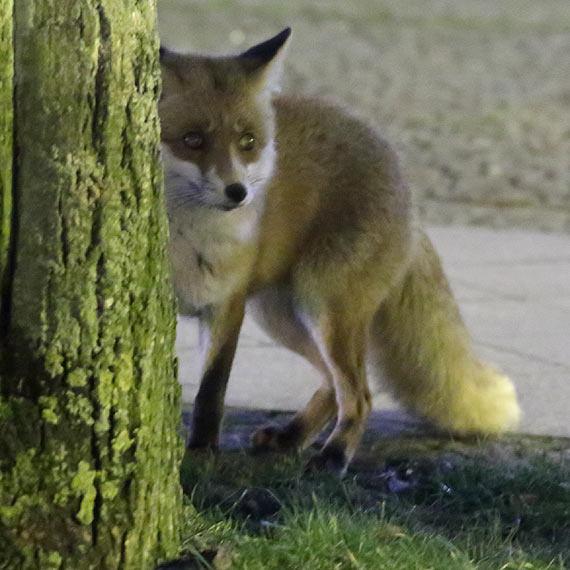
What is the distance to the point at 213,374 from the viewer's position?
176 inches

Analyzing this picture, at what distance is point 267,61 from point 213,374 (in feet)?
4.05

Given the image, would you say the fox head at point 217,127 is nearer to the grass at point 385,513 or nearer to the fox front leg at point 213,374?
the fox front leg at point 213,374

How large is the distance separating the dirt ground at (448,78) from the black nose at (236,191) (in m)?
1.35

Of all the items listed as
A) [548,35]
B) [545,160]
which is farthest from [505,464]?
[548,35]

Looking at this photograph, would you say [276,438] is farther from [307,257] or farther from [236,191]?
[236,191]

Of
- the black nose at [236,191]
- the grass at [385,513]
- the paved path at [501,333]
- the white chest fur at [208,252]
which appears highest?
the black nose at [236,191]

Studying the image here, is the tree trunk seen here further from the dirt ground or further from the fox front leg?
the dirt ground

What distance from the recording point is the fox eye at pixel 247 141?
13.9 ft

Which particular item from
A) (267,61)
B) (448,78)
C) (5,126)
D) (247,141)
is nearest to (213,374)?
(247,141)

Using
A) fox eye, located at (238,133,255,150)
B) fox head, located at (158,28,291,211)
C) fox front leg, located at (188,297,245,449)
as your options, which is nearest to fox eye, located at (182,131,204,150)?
fox head, located at (158,28,291,211)

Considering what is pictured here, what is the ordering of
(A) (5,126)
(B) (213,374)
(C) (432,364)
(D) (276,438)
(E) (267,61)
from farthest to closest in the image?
1. (C) (432,364)
2. (D) (276,438)
3. (B) (213,374)
4. (E) (267,61)
5. (A) (5,126)

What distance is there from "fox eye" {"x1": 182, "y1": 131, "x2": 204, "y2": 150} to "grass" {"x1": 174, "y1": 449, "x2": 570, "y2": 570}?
3.82ft

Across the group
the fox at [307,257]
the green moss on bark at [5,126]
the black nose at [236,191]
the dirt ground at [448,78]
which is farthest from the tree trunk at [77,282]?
the dirt ground at [448,78]

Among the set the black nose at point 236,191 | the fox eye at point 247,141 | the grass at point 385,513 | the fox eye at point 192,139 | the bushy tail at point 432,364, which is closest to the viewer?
the grass at point 385,513
